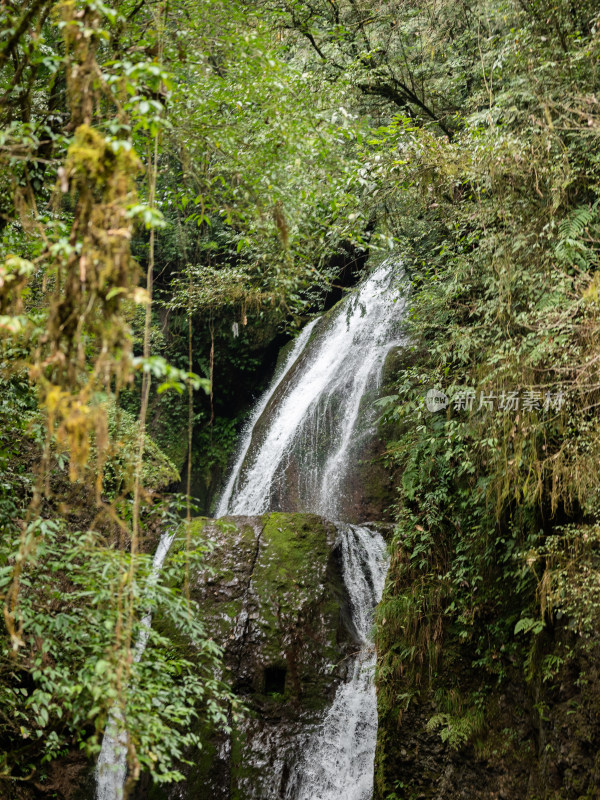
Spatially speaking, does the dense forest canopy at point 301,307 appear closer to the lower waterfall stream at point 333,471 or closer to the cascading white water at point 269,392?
the lower waterfall stream at point 333,471

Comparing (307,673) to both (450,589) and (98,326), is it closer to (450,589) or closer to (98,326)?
(450,589)

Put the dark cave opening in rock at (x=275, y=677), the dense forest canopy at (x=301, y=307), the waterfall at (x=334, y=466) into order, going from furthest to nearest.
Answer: the dark cave opening in rock at (x=275, y=677), the waterfall at (x=334, y=466), the dense forest canopy at (x=301, y=307)

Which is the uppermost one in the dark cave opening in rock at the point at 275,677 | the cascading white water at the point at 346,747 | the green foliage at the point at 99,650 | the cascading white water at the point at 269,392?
the cascading white water at the point at 269,392

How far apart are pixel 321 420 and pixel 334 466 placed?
1.13 m

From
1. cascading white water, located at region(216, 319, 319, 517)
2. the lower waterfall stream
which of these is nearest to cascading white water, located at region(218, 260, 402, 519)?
the lower waterfall stream

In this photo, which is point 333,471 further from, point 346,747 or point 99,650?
point 99,650

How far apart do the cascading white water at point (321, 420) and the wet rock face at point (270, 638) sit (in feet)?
6.27

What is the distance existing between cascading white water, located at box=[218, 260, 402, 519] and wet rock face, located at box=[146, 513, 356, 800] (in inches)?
75.2

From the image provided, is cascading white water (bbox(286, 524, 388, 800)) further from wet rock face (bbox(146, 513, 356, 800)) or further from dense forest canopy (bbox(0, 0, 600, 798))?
dense forest canopy (bbox(0, 0, 600, 798))

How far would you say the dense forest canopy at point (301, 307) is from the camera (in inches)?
130

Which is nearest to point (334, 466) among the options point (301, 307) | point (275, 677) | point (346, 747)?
point (301, 307)

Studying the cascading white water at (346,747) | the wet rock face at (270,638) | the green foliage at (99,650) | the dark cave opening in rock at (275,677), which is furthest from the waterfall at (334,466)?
the green foliage at (99,650)

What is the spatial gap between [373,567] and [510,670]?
11.1 feet

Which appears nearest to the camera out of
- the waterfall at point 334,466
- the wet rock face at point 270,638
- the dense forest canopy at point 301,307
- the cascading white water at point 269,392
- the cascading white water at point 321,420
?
the dense forest canopy at point 301,307
